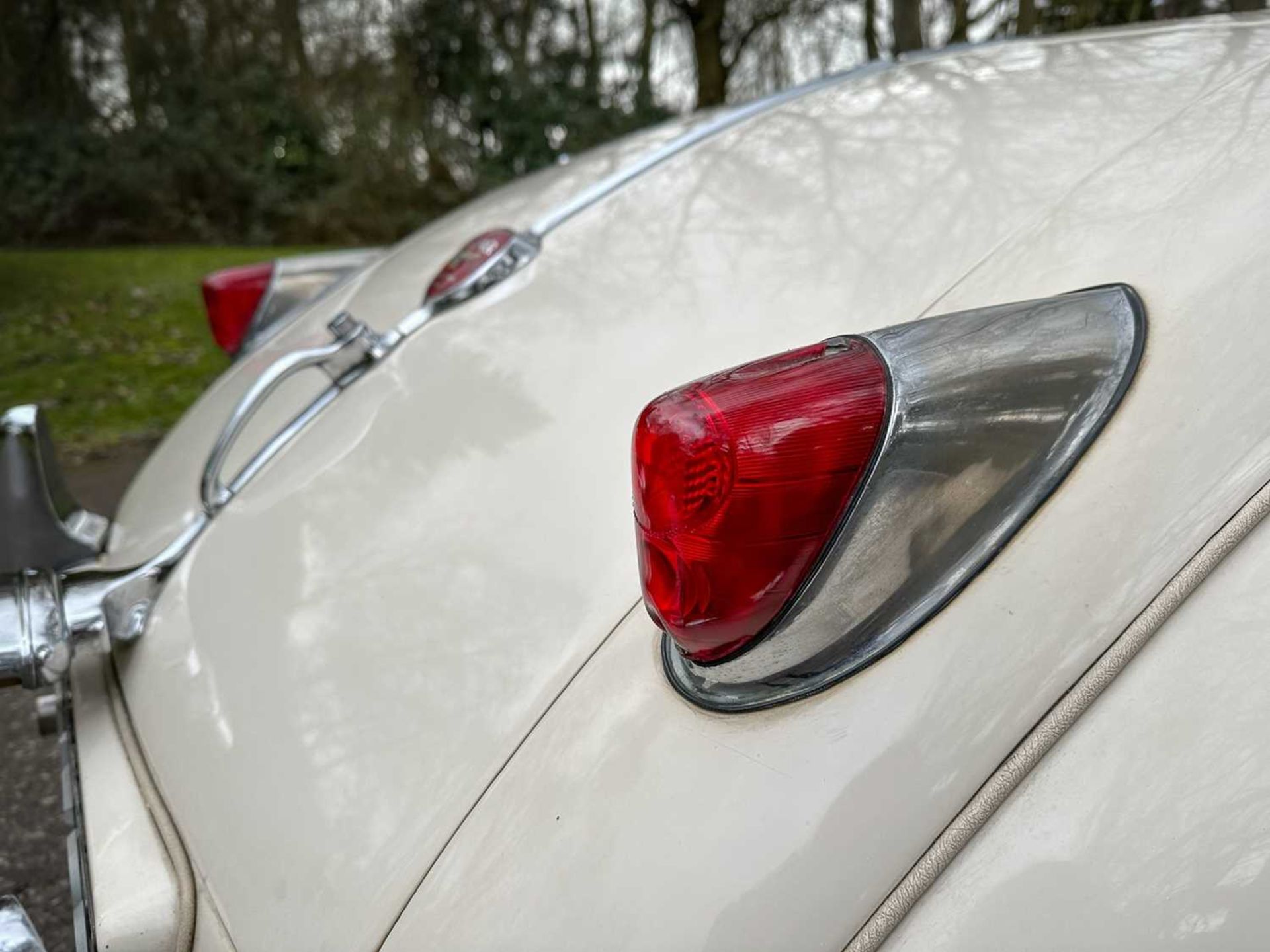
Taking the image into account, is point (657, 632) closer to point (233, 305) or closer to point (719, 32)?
point (233, 305)

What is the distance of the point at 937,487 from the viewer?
2.98ft

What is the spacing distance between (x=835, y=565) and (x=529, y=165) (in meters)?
14.5

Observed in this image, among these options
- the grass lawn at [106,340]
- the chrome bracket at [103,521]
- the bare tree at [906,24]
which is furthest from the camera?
the bare tree at [906,24]

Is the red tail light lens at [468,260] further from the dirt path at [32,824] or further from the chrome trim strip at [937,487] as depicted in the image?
the dirt path at [32,824]

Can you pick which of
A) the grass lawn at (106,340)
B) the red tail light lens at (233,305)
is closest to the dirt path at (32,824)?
the red tail light lens at (233,305)

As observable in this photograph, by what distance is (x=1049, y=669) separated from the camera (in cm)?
83

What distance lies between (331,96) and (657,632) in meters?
14.6

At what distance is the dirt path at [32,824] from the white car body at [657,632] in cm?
85

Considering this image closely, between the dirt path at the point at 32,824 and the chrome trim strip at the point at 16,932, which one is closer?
the chrome trim strip at the point at 16,932

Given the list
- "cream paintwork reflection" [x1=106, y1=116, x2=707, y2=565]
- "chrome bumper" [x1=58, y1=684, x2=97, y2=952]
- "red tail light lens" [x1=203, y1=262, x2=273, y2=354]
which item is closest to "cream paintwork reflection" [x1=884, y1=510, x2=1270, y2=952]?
"chrome bumper" [x1=58, y1=684, x2=97, y2=952]

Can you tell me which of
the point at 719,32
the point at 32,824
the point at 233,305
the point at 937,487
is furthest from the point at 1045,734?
the point at 719,32

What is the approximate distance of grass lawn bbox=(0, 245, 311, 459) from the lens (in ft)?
21.3

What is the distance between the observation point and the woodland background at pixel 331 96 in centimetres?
1252

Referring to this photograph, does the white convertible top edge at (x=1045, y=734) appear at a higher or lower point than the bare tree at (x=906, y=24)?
higher
